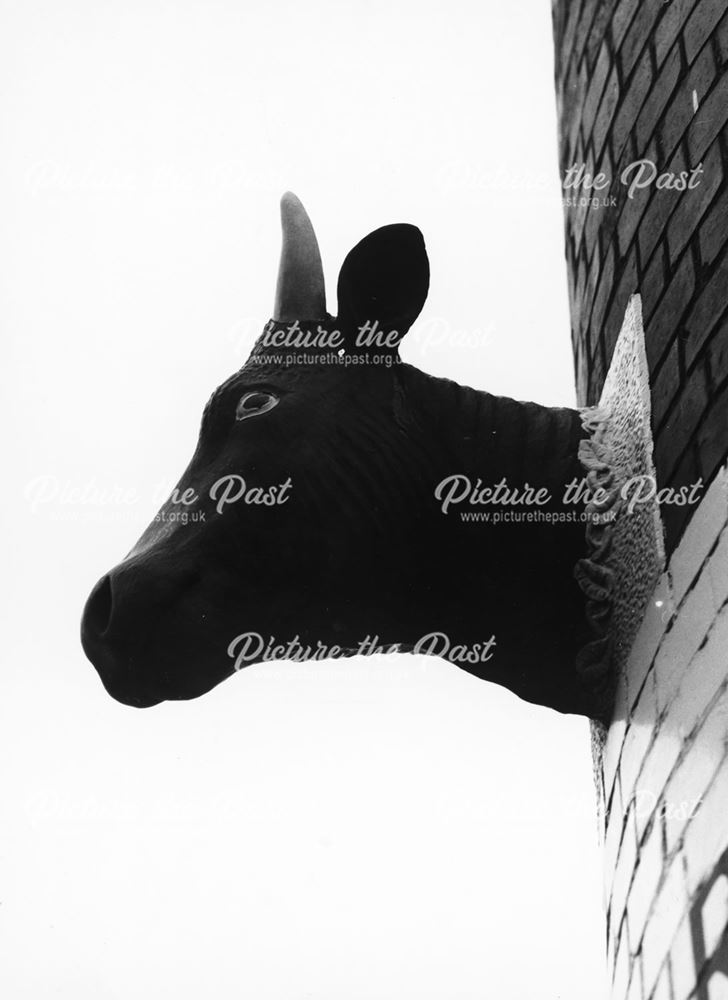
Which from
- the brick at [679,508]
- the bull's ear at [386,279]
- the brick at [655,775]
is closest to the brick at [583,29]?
the bull's ear at [386,279]

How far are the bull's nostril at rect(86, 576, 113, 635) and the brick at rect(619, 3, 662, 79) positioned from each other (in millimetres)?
2148

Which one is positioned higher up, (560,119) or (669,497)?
(560,119)

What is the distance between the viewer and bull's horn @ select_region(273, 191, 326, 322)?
447cm

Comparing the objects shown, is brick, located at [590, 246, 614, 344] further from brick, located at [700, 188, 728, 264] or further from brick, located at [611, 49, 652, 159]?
brick, located at [700, 188, 728, 264]

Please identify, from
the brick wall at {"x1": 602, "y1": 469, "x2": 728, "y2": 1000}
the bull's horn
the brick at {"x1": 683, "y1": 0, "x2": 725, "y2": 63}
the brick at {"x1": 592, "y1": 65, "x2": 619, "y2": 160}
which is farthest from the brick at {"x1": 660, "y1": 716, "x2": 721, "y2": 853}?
the brick at {"x1": 592, "y1": 65, "x2": 619, "y2": 160}

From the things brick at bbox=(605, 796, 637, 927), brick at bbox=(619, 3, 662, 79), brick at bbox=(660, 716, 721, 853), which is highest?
brick at bbox=(619, 3, 662, 79)

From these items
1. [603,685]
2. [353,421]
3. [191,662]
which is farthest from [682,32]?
[191,662]

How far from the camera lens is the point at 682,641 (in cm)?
368

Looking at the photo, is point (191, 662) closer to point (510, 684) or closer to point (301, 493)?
point (301, 493)

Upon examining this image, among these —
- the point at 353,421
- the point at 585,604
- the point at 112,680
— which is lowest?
the point at 112,680

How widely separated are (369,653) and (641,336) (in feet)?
3.46

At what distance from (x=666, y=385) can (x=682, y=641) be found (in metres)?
0.66

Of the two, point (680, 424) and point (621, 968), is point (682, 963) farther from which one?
point (680, 424)

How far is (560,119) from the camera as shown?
232 inches
